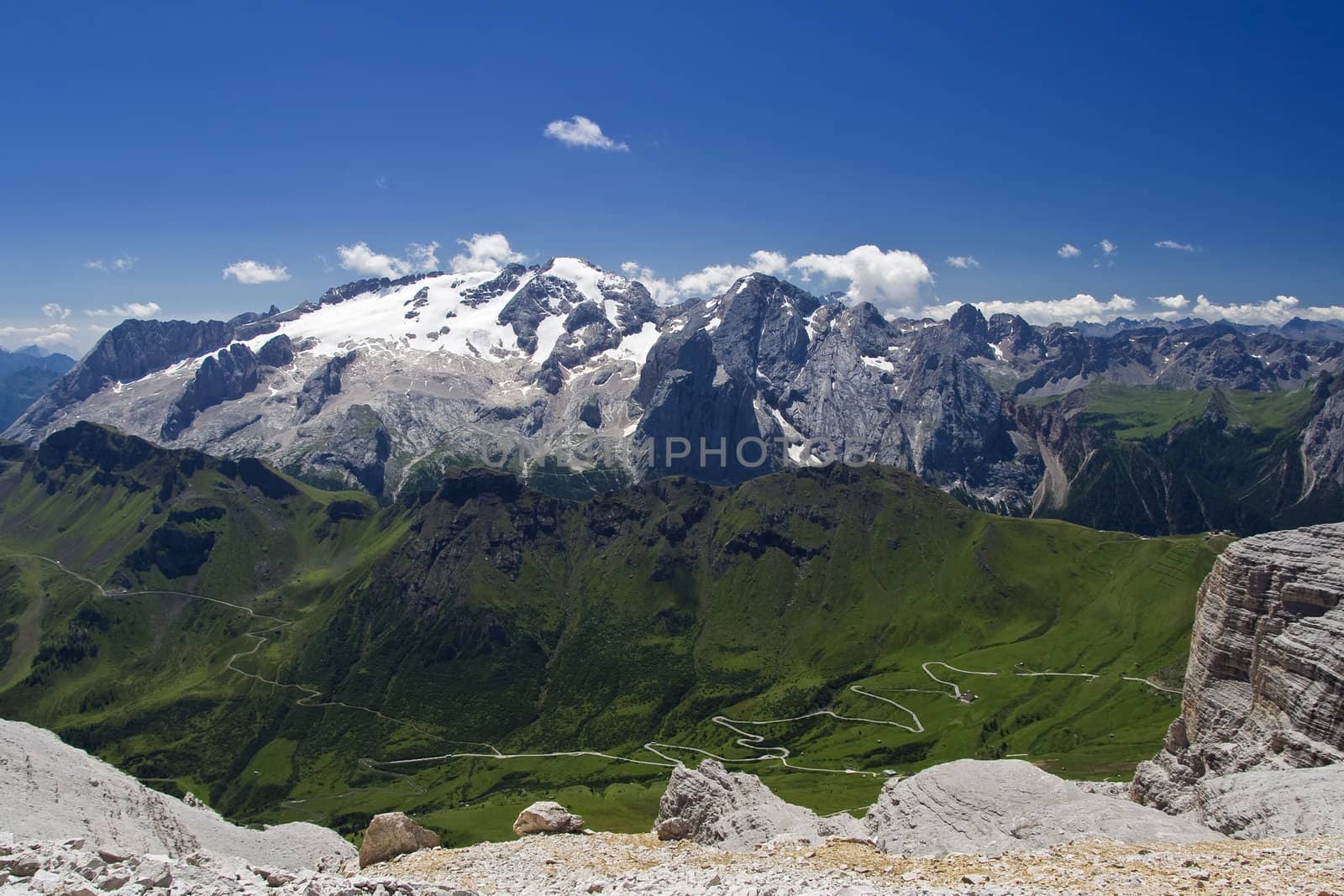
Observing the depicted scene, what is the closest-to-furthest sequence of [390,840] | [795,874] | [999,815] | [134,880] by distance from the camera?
[134,880]
[795,874]
[999,815]
[390,840]

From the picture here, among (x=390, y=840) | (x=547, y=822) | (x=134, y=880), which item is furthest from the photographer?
(x=547, y=822)

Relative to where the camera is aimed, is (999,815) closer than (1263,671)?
Yes

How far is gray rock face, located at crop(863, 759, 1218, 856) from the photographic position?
38.8m

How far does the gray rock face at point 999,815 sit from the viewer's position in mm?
38750

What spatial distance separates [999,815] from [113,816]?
49767mm

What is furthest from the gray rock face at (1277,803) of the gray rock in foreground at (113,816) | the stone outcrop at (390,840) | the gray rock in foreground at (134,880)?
the gray rock in foreground at (113,816)

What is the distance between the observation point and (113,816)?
1816 inches

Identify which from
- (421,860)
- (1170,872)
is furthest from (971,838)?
(421,860)

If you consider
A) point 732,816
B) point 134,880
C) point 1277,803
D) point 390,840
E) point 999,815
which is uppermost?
point 134,880

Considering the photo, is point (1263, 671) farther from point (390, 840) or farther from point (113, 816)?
point (113, 816)

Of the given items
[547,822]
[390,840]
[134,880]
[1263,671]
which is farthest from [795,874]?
[1263,671]

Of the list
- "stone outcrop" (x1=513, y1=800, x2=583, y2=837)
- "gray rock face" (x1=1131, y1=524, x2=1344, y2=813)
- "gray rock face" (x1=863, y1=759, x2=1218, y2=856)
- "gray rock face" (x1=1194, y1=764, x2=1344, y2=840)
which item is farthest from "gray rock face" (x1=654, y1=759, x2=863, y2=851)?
"gray rock face" (x1=1131, y1=524, x2=1344, y2=813)

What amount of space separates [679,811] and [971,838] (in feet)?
66.5

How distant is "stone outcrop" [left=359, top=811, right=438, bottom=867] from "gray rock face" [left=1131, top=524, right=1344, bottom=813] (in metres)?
44.3
